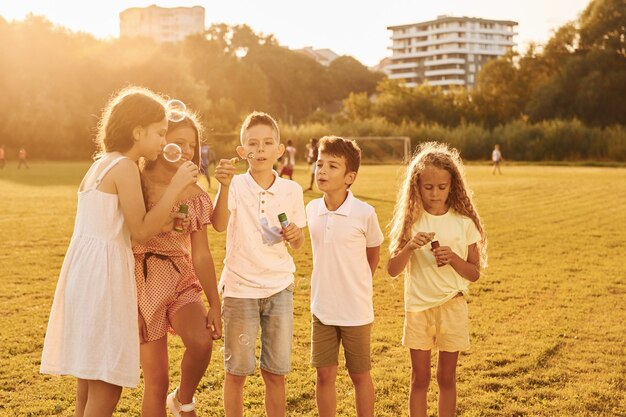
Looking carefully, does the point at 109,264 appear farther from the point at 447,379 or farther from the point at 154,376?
the point at 447,379

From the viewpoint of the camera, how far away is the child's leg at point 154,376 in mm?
4023

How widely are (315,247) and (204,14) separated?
188 m

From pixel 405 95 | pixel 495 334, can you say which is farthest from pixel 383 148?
pixel 495 334

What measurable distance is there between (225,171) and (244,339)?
890mm

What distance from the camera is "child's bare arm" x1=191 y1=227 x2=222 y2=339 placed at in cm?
393

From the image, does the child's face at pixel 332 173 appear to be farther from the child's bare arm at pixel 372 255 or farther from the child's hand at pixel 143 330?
the child's hand at pixel 143 330

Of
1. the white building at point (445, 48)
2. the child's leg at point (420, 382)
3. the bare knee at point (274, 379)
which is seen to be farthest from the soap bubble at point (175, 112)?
the white building at point (445, 48)

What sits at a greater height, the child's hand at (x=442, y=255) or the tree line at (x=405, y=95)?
the tree line at (x=405, y=95)

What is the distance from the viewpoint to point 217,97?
84438 millimetres

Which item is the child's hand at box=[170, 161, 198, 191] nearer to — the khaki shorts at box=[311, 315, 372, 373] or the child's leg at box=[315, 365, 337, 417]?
the khaki shorts at box=[311, 315, 372, 373]

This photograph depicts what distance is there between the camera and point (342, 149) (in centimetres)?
433

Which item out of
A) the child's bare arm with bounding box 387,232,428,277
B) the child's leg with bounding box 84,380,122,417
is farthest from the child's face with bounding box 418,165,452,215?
the child's leg with bounding box 84,380,122,417

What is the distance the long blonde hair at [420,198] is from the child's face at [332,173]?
16.0 inches

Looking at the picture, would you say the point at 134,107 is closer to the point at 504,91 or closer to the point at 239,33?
the point at 504,91
